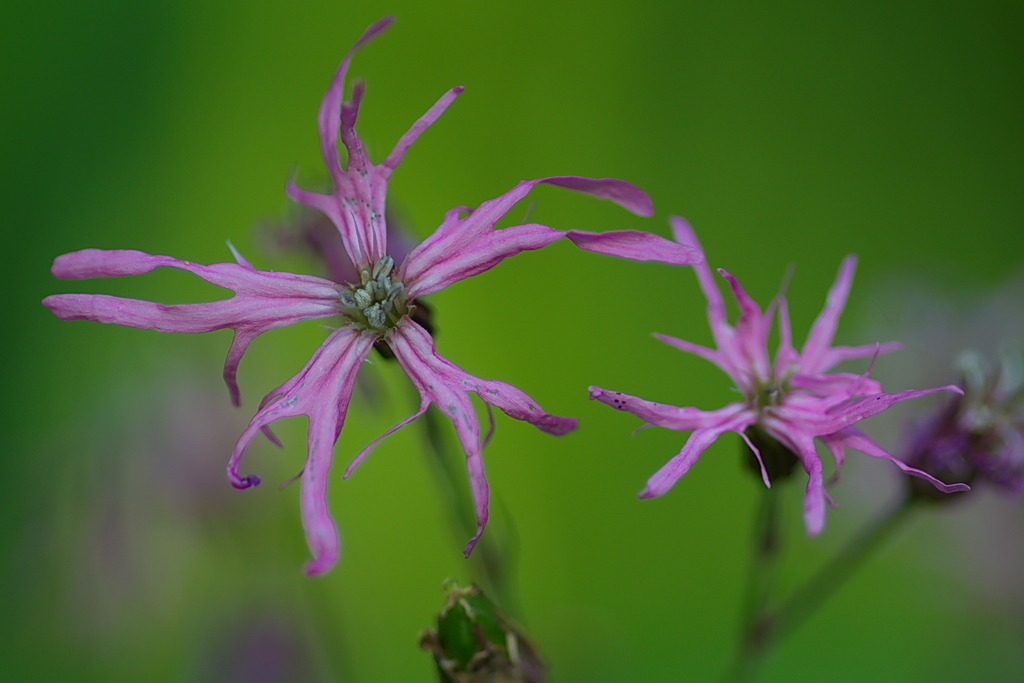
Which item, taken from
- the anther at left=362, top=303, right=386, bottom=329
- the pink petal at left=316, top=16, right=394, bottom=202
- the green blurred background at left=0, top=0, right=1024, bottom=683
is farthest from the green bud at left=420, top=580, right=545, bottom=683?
the green blurred background at left=0, top=0, right=1024, bottom=683

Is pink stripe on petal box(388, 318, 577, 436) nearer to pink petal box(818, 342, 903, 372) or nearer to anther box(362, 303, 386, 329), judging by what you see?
anther box(362, 303, 386, 329)

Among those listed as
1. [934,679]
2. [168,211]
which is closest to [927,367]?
[934,679]

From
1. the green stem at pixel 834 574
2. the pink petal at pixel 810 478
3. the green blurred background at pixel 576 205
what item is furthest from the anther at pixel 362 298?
the green blurred background at pixel 576 205

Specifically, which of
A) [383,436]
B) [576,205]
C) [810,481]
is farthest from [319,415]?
[576,205]

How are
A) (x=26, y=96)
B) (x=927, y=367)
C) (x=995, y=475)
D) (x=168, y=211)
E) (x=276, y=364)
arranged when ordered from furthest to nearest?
(x=168, y=211) < (x=26, y=96) < (x=276, y=364) < (x=927, y=367) < (x=995, y=475)

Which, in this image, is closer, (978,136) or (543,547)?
(543,547)

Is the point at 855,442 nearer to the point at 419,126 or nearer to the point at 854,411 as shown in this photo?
the point at 854,411

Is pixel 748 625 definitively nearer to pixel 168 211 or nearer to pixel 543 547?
pixel 543 547

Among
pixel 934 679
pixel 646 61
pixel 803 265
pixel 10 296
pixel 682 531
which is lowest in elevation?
pixel 934 679
